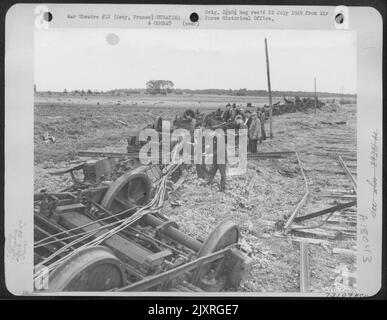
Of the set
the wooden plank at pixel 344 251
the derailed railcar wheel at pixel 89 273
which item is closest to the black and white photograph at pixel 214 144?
the wooden plank at pixel 344 251

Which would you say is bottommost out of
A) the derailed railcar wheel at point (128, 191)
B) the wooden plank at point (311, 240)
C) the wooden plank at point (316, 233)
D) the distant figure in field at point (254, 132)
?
the wooden plank at point (311, 240)

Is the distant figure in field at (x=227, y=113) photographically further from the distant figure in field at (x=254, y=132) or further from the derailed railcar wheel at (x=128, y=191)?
the derailed railcar wheel at (x=128, y=191)

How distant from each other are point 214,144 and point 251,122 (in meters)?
0.20

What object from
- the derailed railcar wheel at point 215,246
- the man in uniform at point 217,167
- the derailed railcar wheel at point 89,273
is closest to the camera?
the derailed railcar wheel at point 89,273

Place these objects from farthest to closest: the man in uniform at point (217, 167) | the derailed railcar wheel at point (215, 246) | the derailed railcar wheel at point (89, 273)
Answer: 1. the man in uniform at point (217, 167)
2. the derailed railcar wheel at point (215, 246)
3. the derailed railcar wheel at point (89, 273)

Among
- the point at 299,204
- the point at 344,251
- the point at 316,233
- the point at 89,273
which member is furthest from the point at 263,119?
the point at 89,273

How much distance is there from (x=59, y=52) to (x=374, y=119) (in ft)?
4.67

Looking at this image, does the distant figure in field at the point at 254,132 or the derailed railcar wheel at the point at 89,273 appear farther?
the distant figure in field at the point at 254,132

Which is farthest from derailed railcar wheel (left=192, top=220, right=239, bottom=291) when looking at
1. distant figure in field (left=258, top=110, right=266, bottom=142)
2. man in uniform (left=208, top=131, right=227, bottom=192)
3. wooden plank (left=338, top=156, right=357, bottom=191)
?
wooden plank (left=338, top=156, right=357, bottom=191)

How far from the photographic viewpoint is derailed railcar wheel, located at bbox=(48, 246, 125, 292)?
166cm

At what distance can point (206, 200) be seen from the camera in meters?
1.90

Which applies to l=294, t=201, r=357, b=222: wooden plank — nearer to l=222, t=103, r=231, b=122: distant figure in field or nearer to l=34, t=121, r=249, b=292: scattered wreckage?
l=34, t=121, r=249, b=292: scattered wreckage

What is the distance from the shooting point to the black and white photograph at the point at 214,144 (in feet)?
6.06
